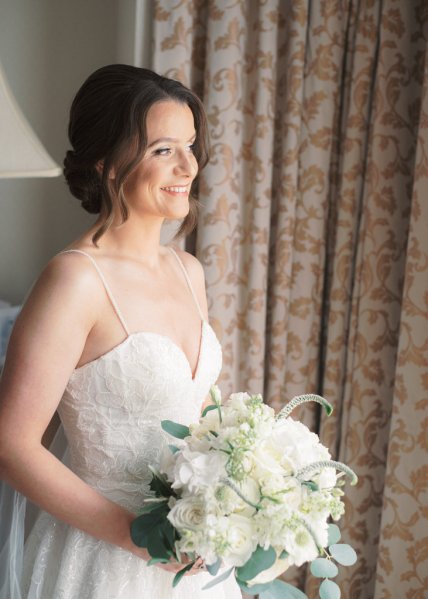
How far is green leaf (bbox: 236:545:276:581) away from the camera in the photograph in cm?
126

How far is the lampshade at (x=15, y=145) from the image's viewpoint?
3.16ft

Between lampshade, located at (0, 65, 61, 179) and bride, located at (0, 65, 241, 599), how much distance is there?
1.68 feet

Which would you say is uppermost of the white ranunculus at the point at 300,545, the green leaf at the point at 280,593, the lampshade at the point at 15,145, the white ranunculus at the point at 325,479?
the lampshade at the point at 15,145

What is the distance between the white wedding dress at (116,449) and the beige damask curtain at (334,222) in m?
1.01

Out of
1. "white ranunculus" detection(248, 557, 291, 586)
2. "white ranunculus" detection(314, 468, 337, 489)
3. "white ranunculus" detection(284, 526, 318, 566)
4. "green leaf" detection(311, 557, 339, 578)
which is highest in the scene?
"white ranunculus" detection(314, 468, 337, 489)

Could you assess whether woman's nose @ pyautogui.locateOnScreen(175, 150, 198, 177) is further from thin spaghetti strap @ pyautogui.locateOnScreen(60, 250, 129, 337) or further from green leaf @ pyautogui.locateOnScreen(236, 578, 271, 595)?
green leaf @ pyautogui.locateOnScreen(236, 578, 271, 595)

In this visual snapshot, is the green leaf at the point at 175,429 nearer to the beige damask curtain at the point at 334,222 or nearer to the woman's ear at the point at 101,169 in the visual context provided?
the woman's ear at the point at 101,169

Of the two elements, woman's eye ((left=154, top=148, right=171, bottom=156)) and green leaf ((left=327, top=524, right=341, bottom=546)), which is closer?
green leaf ((left=327, top=524, right=341, bottom=546))

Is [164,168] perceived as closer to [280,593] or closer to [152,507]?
[152,507]

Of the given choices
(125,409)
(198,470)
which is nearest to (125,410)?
(125,409)

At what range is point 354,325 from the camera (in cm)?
261

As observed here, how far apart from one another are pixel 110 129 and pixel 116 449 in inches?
27.4

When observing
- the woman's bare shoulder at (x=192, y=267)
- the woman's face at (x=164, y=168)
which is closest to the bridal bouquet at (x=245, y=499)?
the woman's face at (x=164, y=168)

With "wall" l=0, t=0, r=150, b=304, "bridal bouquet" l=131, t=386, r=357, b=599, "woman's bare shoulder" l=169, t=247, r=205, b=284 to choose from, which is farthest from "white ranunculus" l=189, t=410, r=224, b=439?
"wall" l=0, t=0, r=150, b=304
